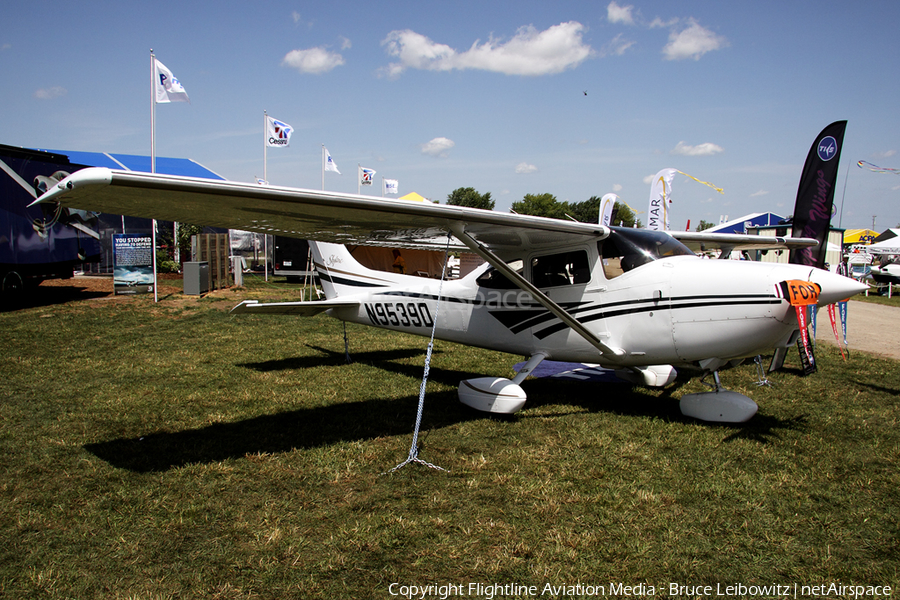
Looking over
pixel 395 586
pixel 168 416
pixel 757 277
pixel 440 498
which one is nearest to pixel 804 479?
pixel 757 277

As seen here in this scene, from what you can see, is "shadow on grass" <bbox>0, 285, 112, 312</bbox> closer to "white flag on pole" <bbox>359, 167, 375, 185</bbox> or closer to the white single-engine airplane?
the white single-engine airplane

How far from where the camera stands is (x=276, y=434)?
16.8 feet

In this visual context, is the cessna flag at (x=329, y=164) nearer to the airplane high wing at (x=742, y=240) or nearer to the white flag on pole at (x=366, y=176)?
the white flag on pole at (x=366, y=176)

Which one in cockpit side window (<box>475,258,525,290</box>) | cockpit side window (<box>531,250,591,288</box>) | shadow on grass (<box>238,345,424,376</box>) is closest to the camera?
cockpit side window (<box>531,250,591,288</box>)

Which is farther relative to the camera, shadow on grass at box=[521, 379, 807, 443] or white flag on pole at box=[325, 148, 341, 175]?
white flag on pole at box=[325, 148, 341, 175]

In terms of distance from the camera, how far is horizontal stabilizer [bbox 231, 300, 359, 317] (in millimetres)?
6849

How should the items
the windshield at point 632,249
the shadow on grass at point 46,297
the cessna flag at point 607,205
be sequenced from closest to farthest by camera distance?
the windshield at point 632,249 < the shadow on grass at point 46,297 < the cessna flag at point 607,205

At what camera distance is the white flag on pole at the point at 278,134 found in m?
21.0

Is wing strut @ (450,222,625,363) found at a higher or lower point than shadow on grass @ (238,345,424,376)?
higher

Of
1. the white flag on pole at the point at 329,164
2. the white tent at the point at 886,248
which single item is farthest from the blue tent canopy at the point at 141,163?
the white tent at the point at 886,248

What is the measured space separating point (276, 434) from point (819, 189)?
804 centimetres

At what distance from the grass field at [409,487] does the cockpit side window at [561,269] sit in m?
1.56

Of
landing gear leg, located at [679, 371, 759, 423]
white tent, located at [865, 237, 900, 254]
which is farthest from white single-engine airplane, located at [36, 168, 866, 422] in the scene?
white tent, located at [865, 237, 900, 254]

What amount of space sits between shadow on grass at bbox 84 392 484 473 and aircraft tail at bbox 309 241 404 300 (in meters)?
2.33
